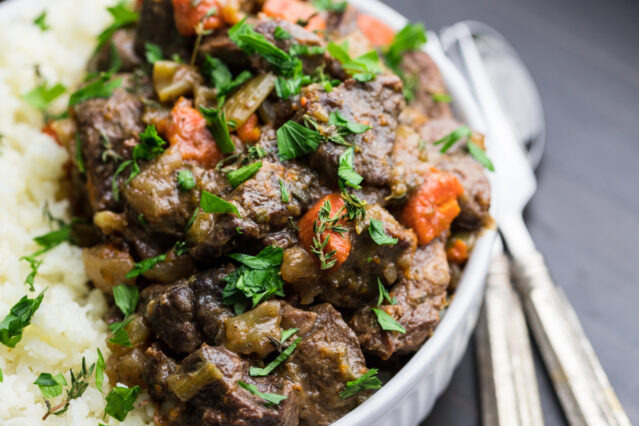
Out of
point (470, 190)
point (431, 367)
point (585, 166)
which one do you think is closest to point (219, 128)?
point (470, 190)

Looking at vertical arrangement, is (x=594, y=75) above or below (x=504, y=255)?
above

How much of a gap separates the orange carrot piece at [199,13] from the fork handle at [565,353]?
247 cm

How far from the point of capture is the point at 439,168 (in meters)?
3.90

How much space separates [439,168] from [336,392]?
1406 mm

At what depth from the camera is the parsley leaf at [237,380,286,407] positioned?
3049mm

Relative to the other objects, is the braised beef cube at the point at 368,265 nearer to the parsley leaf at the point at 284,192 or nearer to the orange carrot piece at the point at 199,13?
the parsley leaf at the point at 284,192

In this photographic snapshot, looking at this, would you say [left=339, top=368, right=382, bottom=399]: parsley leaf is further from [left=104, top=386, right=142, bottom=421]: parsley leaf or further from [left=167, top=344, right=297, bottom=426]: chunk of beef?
[left=104, top=386, right=142, bottom=421]: parsley leaf

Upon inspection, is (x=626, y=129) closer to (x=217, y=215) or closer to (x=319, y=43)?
(x=319, y=43)

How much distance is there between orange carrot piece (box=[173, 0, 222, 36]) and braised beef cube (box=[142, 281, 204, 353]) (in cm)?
155

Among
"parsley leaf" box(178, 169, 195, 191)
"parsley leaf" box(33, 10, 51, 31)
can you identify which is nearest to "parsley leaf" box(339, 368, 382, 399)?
"parsley leaf" box(178, 169, 195, 191)

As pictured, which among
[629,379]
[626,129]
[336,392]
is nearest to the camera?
[336,392]

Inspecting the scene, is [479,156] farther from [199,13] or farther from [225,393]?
[225,393]

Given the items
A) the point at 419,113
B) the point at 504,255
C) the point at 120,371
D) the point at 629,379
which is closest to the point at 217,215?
the point at 120,371

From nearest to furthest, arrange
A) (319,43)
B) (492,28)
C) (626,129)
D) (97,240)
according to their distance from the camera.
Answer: (319,43)
(97,240)
(626,129)
(492,28)
